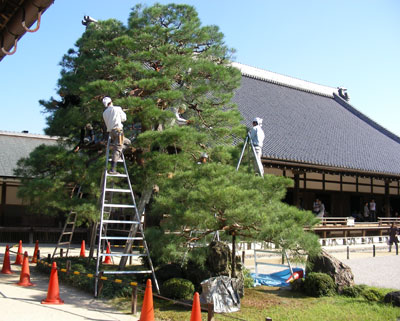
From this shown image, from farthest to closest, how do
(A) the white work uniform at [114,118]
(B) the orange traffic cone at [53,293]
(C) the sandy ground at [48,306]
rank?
(A) the white work uniform at [114,118] < (B) the orange traffic cone at [53,293] < (C) the sandy ground at [48,306]

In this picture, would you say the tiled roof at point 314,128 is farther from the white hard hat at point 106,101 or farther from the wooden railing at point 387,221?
the white hard hat at point 106,101

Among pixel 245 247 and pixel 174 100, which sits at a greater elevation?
pixel 174 100

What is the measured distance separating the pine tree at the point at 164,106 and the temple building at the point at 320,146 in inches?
244

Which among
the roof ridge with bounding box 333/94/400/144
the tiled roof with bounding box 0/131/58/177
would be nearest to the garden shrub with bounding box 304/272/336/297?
the tiled roof with bounding box 0/131/58/177

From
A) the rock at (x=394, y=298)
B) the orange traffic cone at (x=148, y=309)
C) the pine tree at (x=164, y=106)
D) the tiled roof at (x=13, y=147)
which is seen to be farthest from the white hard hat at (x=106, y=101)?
the tiled roof at (x=13, y=147)

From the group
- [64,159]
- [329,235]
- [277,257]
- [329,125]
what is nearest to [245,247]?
[277,257]

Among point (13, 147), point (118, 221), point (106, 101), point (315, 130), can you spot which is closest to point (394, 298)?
point (118, 221)

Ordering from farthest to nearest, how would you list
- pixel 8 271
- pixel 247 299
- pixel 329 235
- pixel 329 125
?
pixel 329 125 → pixel 329 235 → pixel 8 271 → pixel 247 299

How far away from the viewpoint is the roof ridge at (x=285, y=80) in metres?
26.2

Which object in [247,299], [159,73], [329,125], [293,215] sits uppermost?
[329,125]

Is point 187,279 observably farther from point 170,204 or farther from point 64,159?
point 64,159

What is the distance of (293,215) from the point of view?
7.45 m

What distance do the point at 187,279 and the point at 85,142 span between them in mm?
4614

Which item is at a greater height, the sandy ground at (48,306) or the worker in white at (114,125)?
the worker in white at (114,125)
